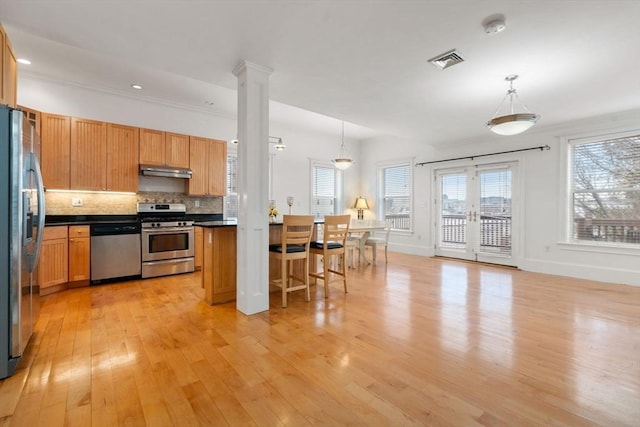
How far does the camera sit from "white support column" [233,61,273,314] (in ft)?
9.80

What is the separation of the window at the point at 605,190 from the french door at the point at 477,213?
0.92 m

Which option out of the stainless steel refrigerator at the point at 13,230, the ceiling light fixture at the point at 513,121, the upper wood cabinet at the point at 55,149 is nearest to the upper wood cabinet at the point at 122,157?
the upper wood cabinet at the point at 55,149

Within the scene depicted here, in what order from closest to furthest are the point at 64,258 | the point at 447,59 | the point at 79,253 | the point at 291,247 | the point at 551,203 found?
the point at 447,59 < the point at 291,247 < the point at 64,258 < the point at 79,253 < the point at 551,203

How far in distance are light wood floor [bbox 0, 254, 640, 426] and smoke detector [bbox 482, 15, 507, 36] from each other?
8.32 feet

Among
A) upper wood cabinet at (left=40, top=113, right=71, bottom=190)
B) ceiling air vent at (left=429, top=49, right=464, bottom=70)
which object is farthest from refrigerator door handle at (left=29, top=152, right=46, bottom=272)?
ceiling air vent at (left=429, top=49, right=464, bottom=70)

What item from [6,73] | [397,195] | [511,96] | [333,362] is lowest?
[333,362]

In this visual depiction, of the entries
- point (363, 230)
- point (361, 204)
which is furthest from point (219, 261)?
point (361, 204)

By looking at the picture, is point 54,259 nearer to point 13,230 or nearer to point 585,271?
point 13,230

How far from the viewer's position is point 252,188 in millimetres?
3010

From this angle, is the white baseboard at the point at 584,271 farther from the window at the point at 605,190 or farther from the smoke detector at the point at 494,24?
the smoke detector at the point at 494,24

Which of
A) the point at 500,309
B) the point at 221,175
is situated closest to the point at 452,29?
the point at 500,309

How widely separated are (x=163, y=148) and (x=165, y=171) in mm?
426

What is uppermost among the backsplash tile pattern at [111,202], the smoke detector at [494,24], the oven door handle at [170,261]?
the smoke detector at [494,24]

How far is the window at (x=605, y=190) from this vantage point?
442 centimetres
